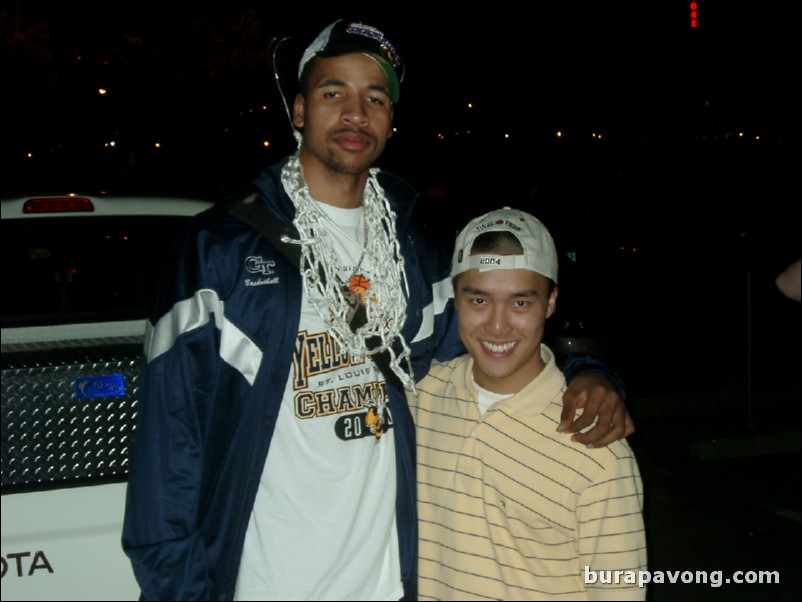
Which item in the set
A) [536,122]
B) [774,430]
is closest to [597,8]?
[536,122]

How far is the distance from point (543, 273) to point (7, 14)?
21003 mm

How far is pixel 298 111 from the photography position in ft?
9.55

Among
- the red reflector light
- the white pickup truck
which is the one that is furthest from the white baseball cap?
the red reflector light

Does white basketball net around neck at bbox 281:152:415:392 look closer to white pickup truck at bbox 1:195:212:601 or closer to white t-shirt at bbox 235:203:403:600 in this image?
white t-shirt at bbox 235:203:403:600

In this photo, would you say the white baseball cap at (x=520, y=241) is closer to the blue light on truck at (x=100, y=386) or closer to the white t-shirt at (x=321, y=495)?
the white t-shirt at (x=321, y=495)

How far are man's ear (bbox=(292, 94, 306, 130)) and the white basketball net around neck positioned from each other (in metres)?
0.15

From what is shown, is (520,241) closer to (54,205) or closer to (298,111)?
(298,111)

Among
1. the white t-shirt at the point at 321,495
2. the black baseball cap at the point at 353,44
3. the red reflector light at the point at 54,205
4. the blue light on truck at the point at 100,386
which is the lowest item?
the white t-shirt at the point at 321,495

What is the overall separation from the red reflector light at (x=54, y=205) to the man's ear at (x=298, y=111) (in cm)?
98

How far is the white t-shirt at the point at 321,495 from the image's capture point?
2381 millimetres

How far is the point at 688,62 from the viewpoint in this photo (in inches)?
604

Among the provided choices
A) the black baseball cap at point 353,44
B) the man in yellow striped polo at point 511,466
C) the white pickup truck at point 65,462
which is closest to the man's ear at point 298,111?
the black baseball cap at point 353,44

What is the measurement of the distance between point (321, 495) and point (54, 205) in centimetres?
169

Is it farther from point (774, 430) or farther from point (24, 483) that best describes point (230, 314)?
point (774, 430)
